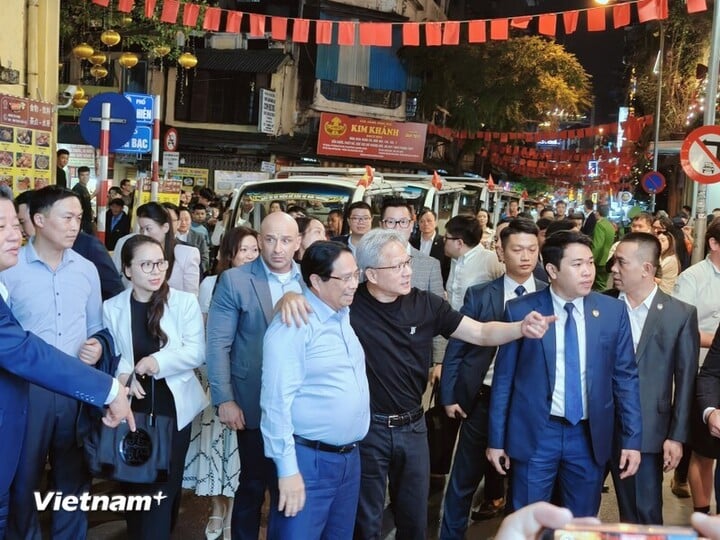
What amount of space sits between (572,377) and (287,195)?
759 centimetres

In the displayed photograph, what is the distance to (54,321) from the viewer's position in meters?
4.32

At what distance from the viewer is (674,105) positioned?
2820 cm

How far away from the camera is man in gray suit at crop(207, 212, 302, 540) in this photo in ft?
14.5

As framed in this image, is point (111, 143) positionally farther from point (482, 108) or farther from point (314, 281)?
point (482, 108)

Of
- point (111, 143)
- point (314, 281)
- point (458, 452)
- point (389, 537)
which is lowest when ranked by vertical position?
point (389, 537)

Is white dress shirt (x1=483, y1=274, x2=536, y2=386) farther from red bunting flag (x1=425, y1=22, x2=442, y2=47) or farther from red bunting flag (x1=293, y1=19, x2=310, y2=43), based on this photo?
red bunting flag (x1=293, y1=19, x2=310, y2=43)

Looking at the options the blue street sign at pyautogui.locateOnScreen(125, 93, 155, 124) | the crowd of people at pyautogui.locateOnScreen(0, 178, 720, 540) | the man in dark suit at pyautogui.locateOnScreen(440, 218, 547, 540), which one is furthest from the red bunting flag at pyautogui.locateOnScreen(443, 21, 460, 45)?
the crowd of people at pyautogui.locateOnScreen(0, 178, 720, 540)

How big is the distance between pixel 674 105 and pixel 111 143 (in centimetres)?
2446

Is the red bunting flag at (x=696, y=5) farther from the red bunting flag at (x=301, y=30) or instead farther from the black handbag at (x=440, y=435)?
the black handbag at (x=440, y=435)

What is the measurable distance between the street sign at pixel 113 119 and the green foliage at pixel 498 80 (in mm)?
23048

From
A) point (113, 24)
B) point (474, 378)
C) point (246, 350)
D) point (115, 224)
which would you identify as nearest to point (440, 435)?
point (474, 378)

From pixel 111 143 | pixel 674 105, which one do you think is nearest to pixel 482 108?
pixel 674 105

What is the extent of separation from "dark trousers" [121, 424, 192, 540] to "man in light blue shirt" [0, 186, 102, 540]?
0.29 metres

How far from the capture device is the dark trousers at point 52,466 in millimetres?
4059
